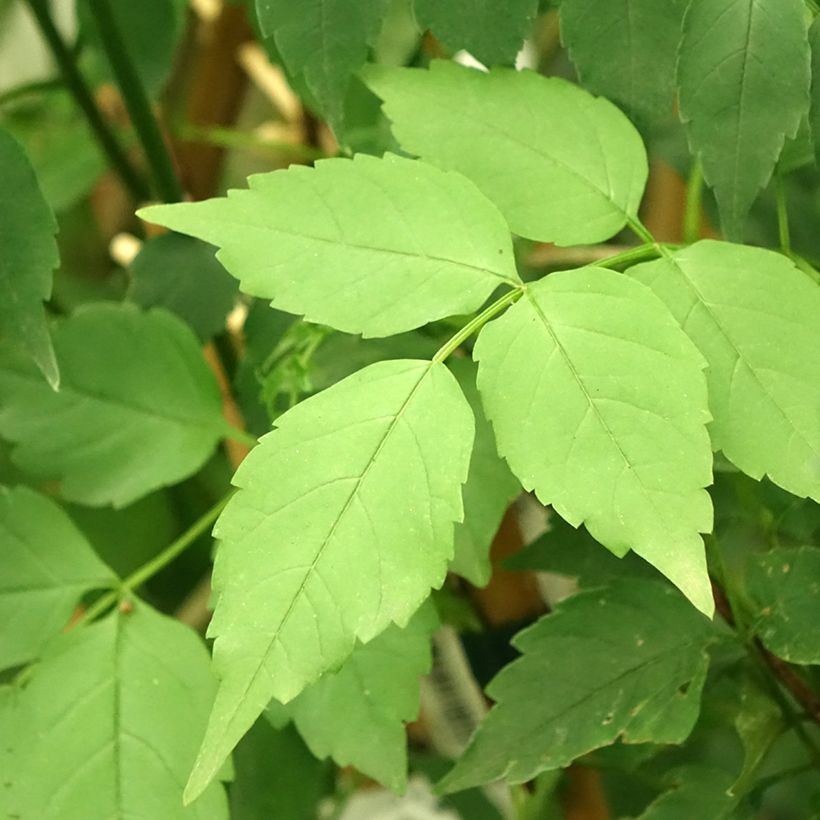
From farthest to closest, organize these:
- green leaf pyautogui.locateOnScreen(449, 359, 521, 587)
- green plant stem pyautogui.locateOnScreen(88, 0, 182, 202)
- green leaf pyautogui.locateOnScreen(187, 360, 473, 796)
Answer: green plant stem pyautogui.locateOnScreen(88, 0, 182, 202) → green leaf pyautogui.locateOnScreen(449, 359, 521, 587) → green leaf pyautogui.locateOnScreen(187, 360, 473, 796)

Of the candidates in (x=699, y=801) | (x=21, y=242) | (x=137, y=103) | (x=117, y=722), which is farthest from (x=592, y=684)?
(x=137, y=103)

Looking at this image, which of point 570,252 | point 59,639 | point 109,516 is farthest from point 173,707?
point 570,252

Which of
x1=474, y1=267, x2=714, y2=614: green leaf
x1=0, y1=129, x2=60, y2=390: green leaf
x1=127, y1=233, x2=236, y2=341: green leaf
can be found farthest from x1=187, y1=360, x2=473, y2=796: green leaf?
x1=127, y1=233, x2=236, y2=341: green leaf

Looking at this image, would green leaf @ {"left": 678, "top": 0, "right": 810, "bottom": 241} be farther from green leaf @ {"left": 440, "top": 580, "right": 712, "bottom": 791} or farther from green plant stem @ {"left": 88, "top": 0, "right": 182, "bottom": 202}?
green plant stem @ {"left": 88, "top": 0, "right": 182, "bottom": 202}

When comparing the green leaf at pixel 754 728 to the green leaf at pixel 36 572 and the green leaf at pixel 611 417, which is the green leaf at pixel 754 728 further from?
the green leaf at pixel 36 572

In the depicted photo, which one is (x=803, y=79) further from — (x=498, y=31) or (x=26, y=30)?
(x=26, y=30)

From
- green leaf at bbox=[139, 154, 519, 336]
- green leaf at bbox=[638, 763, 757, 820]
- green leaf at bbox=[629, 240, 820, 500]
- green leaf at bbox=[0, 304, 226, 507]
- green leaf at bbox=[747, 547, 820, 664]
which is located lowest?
green leaf at bbox=[638, 763, 757, 820]

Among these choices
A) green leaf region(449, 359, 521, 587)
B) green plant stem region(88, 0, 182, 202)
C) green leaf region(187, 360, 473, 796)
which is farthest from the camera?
green plant stem region(88, 0, 182, 202)
